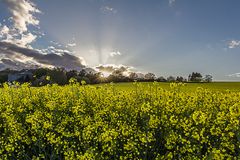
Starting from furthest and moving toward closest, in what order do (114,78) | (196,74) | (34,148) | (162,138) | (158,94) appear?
(196,74) → (114,78) → (158,94) → (34,148) → (162,138)

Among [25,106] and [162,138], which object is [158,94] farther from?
[25,106]

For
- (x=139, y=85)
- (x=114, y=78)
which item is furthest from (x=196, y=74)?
(x=139, y=85)

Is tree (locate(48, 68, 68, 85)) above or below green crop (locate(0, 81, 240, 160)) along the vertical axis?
above

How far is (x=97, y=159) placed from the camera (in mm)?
8164

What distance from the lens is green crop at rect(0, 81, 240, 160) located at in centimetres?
823

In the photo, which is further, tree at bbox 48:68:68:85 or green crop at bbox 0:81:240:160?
tree at bbox 48:68:68:85

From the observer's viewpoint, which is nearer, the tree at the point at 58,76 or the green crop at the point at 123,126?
the green crop at the point at 123,126

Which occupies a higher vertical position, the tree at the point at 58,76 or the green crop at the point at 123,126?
the tree at the point at 58,76

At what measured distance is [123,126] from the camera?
28.5 feet

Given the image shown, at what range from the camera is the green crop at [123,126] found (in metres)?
8.23

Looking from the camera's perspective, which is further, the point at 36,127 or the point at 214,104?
the point at 214,104

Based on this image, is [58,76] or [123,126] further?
[58,76]

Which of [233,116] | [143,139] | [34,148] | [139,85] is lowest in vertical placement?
[34,148]

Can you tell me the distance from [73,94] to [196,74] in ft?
187
